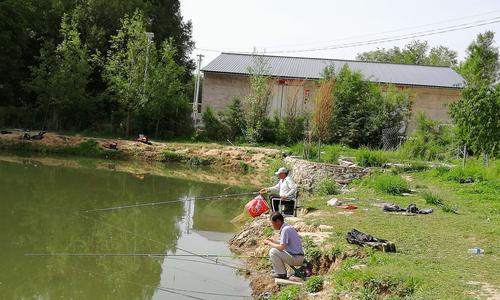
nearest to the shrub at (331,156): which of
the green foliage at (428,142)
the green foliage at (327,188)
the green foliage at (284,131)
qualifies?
the green foliage at (428,142)

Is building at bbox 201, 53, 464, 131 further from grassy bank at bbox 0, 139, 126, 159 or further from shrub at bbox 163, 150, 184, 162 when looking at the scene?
grassy bank at bbox 0, 139, 126, 159

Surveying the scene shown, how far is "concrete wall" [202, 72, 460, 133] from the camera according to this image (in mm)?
34469

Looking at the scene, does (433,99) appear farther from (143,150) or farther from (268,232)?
(268,232)

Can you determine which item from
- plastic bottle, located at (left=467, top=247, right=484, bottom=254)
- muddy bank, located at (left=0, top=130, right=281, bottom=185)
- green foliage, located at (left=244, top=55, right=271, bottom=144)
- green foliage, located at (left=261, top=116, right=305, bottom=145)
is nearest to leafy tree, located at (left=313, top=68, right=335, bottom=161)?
muddy bank, located at (left=0, top=130, right=281, bottom=185)

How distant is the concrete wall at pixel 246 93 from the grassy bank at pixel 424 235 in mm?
17768

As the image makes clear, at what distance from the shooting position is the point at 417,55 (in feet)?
209

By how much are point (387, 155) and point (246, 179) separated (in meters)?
5.92

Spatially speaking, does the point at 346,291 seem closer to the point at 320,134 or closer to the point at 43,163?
the point at 320,134

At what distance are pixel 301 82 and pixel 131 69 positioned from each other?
10.8m

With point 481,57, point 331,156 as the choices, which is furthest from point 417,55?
point 331,156

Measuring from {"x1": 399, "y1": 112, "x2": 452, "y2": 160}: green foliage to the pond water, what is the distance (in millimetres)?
9044

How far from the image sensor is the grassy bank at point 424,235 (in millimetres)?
6863

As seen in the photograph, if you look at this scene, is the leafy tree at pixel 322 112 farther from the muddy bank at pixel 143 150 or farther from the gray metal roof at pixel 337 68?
the gray metal roof at pixel 337 68

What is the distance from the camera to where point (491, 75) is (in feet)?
119
